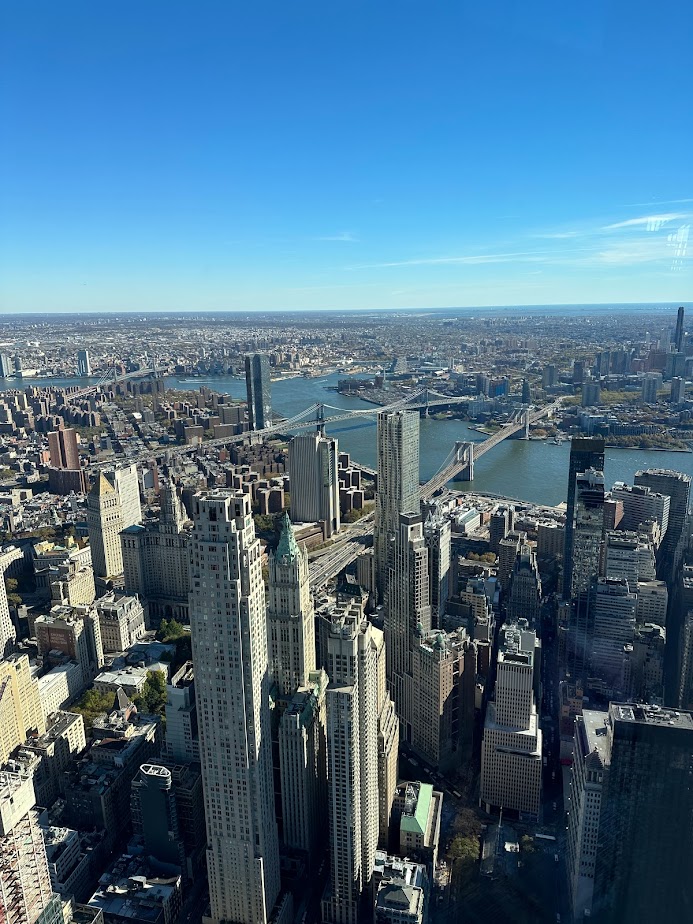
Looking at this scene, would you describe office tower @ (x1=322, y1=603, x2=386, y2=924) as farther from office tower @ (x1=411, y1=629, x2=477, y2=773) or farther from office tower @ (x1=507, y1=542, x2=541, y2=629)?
office tower @ (x1=507, y1=542, x2=541, y2=629)

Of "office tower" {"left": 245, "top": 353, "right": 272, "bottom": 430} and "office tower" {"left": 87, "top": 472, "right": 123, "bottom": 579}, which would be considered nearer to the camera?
"office tower" {"left": 87, "top": 472, "right": 123, "bottom": 579}

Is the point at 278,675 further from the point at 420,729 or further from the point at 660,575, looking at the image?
the point at 660,575

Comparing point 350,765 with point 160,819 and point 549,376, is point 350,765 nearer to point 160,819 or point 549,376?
point 160,819

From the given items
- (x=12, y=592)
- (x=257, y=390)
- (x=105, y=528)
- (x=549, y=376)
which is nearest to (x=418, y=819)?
(x=105, y=528)

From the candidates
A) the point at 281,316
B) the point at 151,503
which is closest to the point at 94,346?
the point at 151,503

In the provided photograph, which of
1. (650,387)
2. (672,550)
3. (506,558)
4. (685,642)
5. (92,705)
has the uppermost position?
(650,387)

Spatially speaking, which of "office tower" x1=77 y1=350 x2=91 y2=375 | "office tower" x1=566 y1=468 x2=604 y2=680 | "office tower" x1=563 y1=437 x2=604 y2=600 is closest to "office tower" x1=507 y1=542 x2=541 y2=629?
"office tower" x1=563 y1=437 x2=604 y2=600

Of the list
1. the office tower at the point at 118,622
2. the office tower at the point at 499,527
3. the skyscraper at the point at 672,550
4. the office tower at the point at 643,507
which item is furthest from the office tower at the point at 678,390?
the office tower at the point at 118,622
